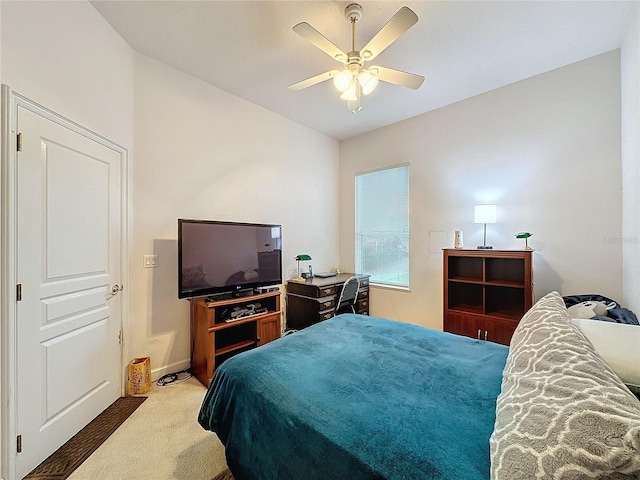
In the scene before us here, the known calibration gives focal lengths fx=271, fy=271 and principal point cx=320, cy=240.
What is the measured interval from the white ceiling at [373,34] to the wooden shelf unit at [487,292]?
1.82m

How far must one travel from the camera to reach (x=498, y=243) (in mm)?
3059

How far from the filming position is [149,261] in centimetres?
257

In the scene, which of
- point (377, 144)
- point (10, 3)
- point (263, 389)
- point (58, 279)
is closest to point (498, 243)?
point (377, 144)

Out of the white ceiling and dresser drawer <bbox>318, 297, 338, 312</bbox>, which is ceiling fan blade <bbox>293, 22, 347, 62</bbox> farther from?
dresser drawer <bbox>318, 297, 338, 312</bbox>

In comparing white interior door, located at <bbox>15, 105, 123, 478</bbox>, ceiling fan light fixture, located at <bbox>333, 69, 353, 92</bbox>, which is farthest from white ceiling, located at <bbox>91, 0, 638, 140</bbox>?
white interior door, located at <bbox>15, 105, 123, 478</bbox>

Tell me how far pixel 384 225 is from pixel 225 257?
2428 mm

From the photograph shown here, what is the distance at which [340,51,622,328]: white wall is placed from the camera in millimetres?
2479

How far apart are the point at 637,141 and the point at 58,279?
409 cm

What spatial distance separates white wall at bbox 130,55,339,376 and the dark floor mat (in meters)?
0.42

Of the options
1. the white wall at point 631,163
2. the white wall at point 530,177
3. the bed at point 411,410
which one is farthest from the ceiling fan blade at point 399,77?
the bed at point 411,410

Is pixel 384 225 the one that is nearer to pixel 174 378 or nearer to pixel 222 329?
pixel 222 329

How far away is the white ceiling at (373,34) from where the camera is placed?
1.97 metres

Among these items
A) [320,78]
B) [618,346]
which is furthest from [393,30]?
[618,346]

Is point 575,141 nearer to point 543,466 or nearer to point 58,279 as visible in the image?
point 543,466
